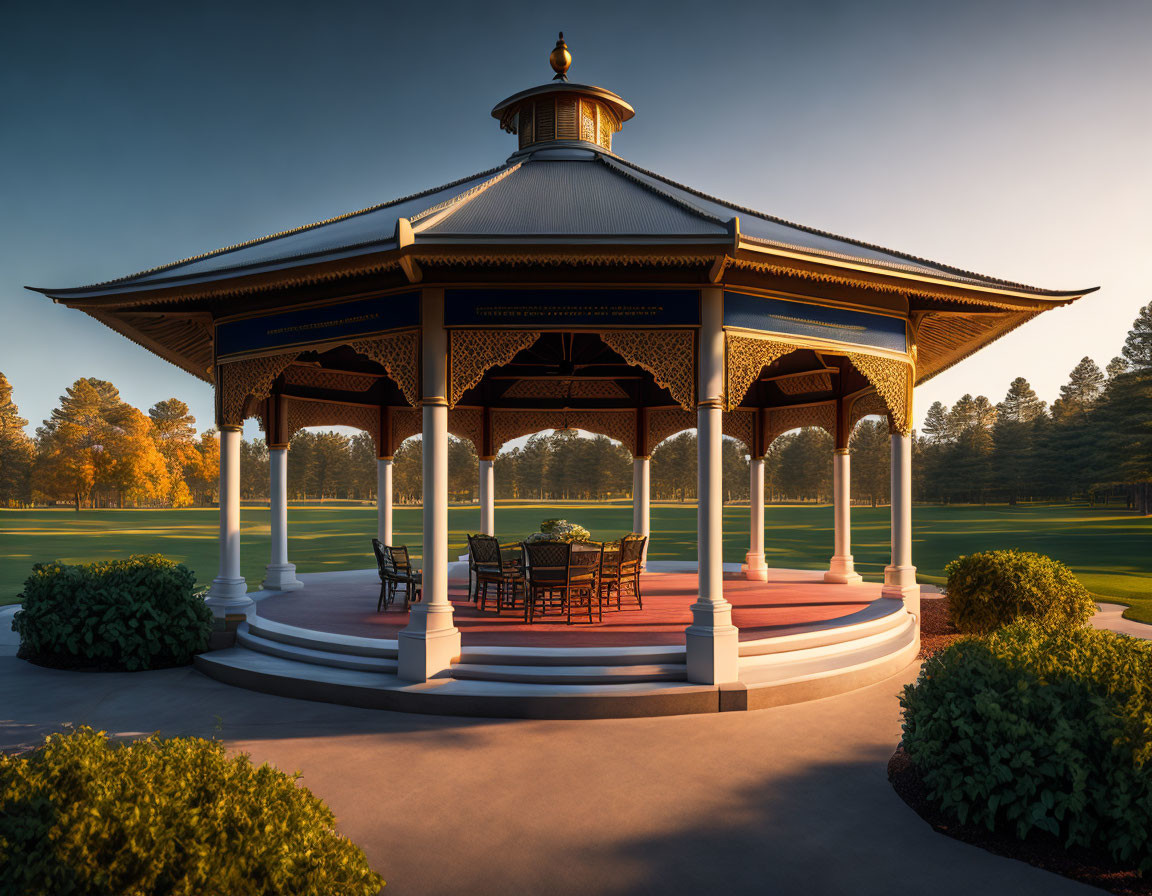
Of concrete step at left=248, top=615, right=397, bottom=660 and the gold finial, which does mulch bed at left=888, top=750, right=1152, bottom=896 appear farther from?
the gold finial

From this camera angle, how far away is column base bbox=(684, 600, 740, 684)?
7195mm

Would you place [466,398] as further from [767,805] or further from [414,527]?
[414,527]

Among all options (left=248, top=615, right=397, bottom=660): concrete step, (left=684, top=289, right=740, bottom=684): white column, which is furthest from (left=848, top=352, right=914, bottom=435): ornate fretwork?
(left=248, top=615, right=397, bottom=660): concrete step

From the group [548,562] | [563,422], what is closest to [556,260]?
[548,562]

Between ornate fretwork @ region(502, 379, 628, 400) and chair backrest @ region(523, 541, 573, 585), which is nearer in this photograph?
chair backrest @ region(523, 541, 573, 585)

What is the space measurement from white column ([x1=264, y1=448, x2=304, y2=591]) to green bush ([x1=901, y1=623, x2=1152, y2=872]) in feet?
37.9

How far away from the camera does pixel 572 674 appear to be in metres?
7.20

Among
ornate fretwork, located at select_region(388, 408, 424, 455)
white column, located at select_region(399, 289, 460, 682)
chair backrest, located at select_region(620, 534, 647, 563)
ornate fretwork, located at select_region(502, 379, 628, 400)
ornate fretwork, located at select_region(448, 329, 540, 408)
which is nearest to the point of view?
white column, located at select_region(399, 289, 460, 682)

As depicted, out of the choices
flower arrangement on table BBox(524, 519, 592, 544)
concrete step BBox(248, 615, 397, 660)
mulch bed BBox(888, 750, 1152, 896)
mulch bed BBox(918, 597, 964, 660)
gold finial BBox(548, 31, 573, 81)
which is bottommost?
mulch bed BBox(918, 597, 964, 660)

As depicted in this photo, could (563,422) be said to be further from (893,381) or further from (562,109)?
(893,381)

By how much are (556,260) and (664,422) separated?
9.36 m

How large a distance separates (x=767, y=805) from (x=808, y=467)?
79.3m

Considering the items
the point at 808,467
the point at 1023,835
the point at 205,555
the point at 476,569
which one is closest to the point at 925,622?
the point at 476,569

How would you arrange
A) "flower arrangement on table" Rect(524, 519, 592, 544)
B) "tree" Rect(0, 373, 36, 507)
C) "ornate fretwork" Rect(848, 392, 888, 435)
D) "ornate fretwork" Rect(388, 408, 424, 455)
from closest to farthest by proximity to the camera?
"flower arrangement on table" Rect(524, 519, 592, 544), "ornate fretwork" Rect(848, 392, 888, 435), "ornate fretwork" Rect(388, 408, 424, 455), "tree" Rect(0, 373, 36, 507)
